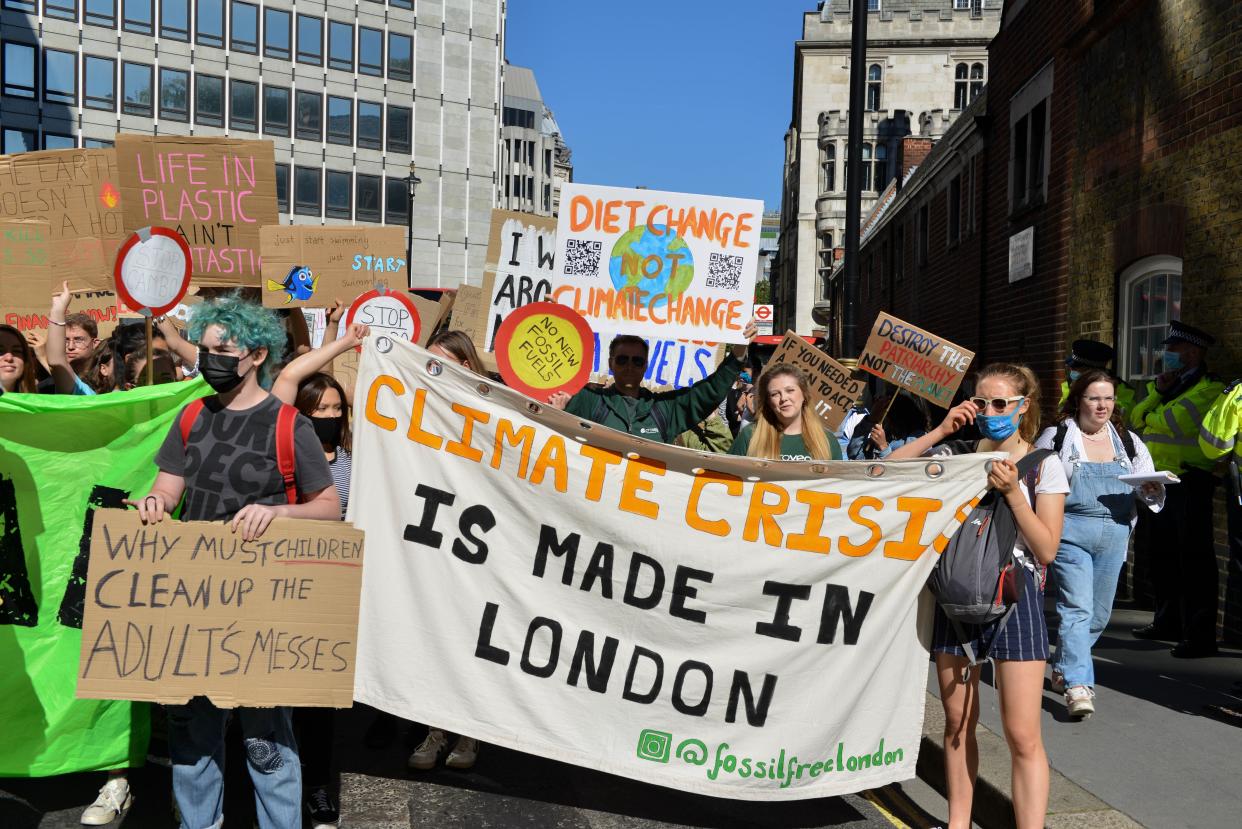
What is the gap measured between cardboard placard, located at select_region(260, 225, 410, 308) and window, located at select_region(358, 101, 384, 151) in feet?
→ 144

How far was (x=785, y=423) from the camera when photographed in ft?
18.9

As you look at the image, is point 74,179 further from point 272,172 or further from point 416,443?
point 416,443

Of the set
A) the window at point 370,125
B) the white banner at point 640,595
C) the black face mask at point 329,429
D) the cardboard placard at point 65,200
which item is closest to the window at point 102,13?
the window at point 370,125

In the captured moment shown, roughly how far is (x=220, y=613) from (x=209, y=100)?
158ft

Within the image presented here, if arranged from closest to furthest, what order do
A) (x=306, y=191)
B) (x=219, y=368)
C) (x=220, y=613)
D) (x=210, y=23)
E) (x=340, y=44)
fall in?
(x=220, y=613) < (x=219, y=368) < (x=210, y=23) < (x=306, y=191) < (x=340, y=44)

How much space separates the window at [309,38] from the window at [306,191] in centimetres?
441

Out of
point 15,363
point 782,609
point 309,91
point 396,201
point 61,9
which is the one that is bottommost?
point 782,609

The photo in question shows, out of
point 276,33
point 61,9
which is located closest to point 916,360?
point 61,9

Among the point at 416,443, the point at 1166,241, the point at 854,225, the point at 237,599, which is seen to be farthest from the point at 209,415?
the point at 854,225

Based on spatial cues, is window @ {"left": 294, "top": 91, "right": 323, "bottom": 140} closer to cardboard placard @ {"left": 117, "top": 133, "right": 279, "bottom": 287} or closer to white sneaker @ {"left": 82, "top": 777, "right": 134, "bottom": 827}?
cardboard placard @ {"left": 117, "top": 133, "right": 279, "bottom": 287}

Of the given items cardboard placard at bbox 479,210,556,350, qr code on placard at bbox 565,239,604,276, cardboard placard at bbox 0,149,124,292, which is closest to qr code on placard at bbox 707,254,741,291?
qr code on placard at bbox 565,239,604,276

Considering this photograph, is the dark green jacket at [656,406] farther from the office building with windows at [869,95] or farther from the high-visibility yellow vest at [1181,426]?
the office building with windows at [869,95]

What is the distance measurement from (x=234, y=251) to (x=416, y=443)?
3.40 metres

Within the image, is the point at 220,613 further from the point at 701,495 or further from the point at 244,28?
the point at 244,28
